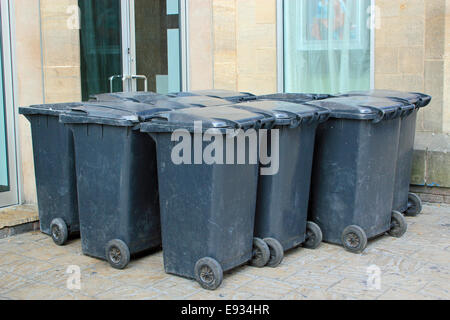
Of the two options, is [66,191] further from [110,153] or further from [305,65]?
[305,65]

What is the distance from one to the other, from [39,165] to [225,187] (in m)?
2.27

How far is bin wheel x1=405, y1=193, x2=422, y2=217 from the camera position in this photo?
22.8 feet

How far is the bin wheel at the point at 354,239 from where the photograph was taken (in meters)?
5.67

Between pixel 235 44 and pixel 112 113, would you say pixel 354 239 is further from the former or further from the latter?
pixel 235 44

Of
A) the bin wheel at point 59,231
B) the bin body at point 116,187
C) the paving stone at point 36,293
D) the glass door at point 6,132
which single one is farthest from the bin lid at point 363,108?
the glass door at point 6,132

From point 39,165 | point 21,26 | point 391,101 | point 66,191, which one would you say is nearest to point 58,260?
point 66,191

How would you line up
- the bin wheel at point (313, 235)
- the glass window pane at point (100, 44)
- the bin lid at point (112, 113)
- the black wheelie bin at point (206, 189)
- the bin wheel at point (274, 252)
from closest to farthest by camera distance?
the black wheelie bin at point (206, 189), the bin lid at point (112, 113), the bin wheel at point (274, 252), the bin wheel at point (313, 235), the glass window pane at point (100, 44)

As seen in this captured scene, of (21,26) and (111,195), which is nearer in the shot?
(111,195)

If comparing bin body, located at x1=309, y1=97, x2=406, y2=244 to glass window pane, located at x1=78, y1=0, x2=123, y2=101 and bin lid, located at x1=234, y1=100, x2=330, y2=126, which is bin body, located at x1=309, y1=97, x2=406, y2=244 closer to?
bin lid, located at x1=234, y1=100, x2=330, y2=126

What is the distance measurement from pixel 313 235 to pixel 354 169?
0.69 meters

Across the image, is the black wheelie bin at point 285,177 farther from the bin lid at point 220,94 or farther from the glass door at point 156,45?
the glass door at point 156,45

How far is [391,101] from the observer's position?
6004 millimetres
